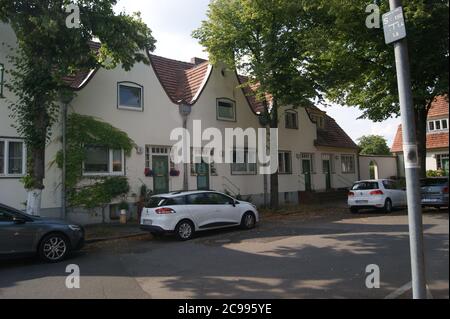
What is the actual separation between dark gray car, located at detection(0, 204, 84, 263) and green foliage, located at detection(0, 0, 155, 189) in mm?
3204

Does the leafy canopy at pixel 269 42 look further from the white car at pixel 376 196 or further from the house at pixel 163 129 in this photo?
the white car at pixel 376 196

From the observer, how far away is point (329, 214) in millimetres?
18516

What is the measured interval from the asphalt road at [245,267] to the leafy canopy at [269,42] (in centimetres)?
726

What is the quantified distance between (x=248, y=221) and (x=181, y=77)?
11.5 m

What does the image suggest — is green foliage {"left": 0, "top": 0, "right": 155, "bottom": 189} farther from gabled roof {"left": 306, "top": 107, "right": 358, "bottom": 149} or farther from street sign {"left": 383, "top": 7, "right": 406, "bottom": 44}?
gabled roof {"left": 306, "top": 107, "right": 358, "bottom": 149}

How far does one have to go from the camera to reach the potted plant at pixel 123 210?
16.4 m

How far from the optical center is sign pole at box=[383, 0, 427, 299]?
4773 mm

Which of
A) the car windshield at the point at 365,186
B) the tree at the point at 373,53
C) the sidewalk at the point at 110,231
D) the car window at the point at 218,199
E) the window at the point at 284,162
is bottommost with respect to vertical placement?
the sidewalk at the point at 110,231

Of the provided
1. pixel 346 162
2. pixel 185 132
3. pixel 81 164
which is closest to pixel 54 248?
pixel 81 164

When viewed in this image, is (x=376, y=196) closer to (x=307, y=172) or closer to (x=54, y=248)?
(x=307, y=172)

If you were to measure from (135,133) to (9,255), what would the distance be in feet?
30.6

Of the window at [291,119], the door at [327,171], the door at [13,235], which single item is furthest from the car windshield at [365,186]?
the door at [13,235]

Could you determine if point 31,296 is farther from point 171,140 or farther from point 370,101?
point 370,101
